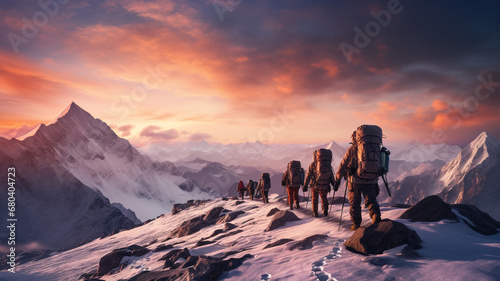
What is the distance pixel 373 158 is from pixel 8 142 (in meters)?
166

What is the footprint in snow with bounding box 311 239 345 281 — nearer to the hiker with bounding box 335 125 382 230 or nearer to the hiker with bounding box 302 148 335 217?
the hiker with bounding box 335 125 382 230

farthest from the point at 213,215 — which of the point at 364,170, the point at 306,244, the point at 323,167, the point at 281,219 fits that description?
the point at 364,170

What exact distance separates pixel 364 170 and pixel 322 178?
5.83 meters

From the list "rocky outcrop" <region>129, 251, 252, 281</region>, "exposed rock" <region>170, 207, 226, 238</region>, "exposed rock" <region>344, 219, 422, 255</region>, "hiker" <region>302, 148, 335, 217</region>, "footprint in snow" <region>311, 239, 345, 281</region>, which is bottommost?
"exposed rock" <region>170, 207, 226, 238</region>

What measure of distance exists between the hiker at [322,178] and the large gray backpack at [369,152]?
17.3 ft

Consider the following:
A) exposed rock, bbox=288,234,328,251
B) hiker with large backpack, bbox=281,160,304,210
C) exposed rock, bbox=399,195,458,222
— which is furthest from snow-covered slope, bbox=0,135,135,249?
exposed rock, bbox=399,195,458,222

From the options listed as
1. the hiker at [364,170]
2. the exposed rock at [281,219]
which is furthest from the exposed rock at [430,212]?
the exposed rock at [281,219]

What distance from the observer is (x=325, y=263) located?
283 inches

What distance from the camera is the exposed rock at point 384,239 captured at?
7383mm

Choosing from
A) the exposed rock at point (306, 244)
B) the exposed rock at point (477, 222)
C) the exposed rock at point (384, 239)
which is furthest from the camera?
the exposed rock at point (477, 222)

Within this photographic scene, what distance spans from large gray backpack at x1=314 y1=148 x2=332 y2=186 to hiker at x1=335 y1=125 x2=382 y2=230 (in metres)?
4.83

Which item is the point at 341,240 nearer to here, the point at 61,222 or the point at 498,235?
the point at 498,235

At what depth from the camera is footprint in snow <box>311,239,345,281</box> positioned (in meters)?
6.48

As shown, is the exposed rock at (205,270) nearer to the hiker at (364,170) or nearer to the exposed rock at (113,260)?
the hiker at (364,170)
